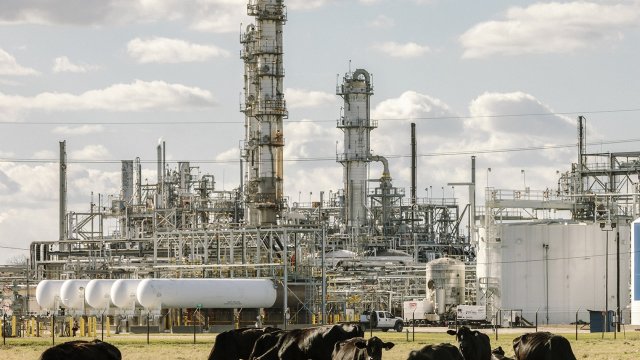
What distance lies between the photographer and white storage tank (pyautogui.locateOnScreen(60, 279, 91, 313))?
7625cm

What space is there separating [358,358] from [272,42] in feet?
218

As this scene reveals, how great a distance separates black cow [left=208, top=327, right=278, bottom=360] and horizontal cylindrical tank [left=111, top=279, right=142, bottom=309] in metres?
42.6

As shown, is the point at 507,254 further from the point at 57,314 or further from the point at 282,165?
the point at 57,314

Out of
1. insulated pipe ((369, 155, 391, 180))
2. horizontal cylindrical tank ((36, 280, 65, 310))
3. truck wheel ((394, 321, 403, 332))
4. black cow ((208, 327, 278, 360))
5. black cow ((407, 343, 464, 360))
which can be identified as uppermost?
insulated pipe ((369, 155, 391, 180))

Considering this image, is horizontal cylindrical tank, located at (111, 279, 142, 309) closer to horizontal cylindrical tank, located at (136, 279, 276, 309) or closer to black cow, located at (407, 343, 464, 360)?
horizontal cylindrical tank, located at (136, 279, 276, 309)

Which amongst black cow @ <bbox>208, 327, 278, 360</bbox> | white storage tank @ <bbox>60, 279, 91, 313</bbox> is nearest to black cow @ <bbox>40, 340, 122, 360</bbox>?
black cow @ <bbox>208, 327, 278, 360</bbox>

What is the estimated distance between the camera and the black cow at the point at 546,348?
1106 inches

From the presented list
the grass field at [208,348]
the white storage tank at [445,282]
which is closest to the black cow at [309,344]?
the grass field at [208,348]

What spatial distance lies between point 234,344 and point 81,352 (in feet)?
19.7

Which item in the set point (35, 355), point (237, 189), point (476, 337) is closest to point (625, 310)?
point (237, 189)

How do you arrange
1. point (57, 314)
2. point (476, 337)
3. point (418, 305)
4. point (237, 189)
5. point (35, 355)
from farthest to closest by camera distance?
point (237, 189)
point (418, 305)
point (57, 314)
point (35, 355)
point (476, 337)

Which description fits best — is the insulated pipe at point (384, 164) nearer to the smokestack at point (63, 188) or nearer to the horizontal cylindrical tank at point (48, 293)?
the smokestack at point (63, 188)

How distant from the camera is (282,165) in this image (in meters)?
90.7

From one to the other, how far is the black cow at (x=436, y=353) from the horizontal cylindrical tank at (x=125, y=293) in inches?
1886
